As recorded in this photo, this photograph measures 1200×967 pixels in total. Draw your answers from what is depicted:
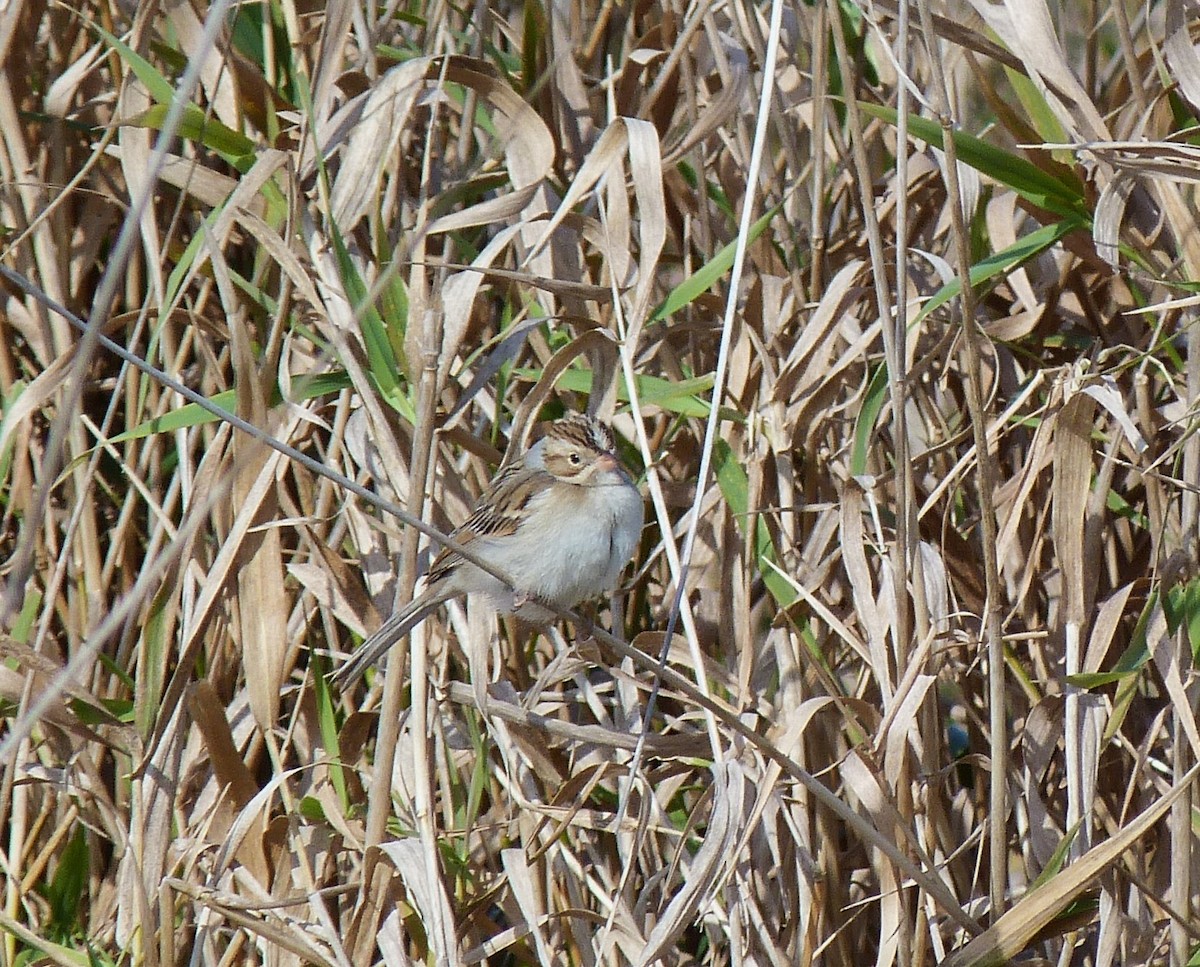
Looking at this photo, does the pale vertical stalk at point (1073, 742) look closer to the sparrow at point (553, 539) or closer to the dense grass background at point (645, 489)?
the dense grass background at point (645, 489)

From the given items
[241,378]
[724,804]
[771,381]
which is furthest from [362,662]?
[771,381]

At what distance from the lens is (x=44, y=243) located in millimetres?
3316

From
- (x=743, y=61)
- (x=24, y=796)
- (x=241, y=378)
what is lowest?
(x=24, y=796)

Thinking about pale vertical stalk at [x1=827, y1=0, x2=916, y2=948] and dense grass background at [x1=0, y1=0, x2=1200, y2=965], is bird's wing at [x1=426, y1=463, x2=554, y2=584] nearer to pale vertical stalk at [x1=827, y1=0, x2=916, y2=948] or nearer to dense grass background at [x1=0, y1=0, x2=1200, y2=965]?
dense grass background at [x1=0, y1=0, x2=1200, y2=965]

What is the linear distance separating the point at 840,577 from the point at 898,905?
2.40ft

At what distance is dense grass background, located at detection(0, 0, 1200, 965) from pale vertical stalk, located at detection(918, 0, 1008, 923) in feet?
0.14

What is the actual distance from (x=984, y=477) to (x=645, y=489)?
1.07 meters

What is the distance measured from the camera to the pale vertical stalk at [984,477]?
207 cm

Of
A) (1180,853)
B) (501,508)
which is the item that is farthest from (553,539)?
(1180,853)

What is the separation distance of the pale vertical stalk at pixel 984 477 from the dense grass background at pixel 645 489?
0.14 feet

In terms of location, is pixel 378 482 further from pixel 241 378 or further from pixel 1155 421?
pixel 1155 421

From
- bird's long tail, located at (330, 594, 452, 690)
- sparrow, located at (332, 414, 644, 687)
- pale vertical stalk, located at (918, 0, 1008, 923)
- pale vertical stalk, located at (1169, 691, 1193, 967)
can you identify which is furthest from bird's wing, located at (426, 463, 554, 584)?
pale vertical stalk, located at (1169, 691, 1193, 967)

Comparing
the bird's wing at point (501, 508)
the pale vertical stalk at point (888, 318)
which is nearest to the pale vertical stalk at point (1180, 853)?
the pale vertical stalk at point (888, 318)

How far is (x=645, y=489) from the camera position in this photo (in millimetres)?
3152
